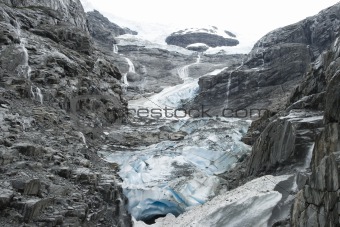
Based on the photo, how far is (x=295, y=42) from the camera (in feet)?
164

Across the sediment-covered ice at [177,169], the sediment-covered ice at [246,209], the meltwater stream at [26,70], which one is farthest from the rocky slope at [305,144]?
the meltwater stream at [26,70]

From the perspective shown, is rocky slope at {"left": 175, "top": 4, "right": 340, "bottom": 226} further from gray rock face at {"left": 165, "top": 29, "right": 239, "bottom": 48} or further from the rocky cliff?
gray rock face at {"left": 165, "top": 29, "right": 239, "bottom": 48}

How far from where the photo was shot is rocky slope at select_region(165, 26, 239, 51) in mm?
111562

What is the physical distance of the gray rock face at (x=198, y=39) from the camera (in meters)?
112

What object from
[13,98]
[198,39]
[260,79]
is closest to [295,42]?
[260,79]

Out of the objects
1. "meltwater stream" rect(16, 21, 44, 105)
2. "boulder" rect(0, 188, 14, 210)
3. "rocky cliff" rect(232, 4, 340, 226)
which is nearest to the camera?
"rocky cliff" rect(232, 4, 340, 226)

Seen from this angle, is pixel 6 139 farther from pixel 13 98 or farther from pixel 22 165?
pixel 13 98

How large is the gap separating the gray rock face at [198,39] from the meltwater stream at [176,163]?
8223cm

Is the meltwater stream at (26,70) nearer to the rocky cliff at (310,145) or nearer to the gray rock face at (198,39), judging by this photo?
the rocky cliff at (310,145)

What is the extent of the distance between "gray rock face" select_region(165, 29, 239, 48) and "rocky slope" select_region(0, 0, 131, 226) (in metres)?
73.6

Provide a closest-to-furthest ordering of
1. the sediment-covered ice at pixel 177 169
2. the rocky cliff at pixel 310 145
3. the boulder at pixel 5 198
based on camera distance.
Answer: the rocky cliff at pixel 310 145 → the boulder at pixel 5 198 → the sediment-covered ice at pixel 177 169

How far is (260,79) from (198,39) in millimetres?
69296

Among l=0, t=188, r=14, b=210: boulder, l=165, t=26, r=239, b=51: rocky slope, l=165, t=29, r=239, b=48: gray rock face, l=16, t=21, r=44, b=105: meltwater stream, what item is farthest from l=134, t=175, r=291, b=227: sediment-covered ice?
l=165, t=29, r=239, b=48: gray rock face

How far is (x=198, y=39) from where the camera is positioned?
369 feet
